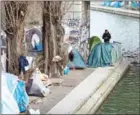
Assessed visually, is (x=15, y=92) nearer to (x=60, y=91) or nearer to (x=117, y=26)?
(x=60, y=91)

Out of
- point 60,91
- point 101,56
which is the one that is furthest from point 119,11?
point 60,91

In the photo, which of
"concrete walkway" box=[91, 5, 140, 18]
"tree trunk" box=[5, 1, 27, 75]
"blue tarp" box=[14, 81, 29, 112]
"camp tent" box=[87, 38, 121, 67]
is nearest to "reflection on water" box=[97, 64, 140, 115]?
"camp tent" box=[87, 38, 121, 67]

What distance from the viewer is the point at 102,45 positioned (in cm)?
1816

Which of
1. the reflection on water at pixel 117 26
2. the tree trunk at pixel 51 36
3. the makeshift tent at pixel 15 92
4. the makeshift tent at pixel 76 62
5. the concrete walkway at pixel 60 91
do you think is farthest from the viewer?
the reflection on water at pixel 117 26

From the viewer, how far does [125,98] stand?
1458cm

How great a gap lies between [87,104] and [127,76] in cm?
719

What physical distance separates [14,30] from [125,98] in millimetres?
4315

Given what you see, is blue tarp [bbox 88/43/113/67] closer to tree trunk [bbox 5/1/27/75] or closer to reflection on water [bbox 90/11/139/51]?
tree trunk [bbox 5/1/27/75]

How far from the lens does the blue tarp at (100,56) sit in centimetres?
1788

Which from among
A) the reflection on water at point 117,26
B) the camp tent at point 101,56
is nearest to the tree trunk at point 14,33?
the camp tent at point 101,56

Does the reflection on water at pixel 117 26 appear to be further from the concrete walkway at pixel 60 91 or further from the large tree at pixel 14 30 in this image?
the large tree at pixel 14 30

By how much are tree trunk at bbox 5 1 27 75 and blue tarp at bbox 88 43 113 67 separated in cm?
590

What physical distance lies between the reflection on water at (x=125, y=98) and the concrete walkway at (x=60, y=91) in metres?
1.01

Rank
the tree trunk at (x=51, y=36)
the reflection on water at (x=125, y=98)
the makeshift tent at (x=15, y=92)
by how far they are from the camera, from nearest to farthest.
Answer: the makeshift tent at (x=15, y=92) → the reflection on water at (x=125, y=98) → the tree trunk at (x=51, y=36)
